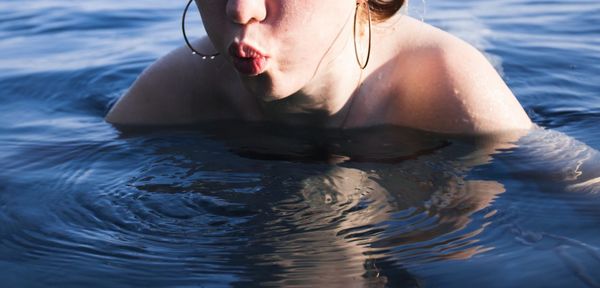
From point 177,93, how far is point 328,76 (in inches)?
27.8

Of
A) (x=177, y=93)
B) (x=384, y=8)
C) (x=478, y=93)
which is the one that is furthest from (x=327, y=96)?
(x=177, y=93)

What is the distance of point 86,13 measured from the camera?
720cm

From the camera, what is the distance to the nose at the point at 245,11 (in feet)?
8.50

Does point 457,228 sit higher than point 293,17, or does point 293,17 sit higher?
point 293,17

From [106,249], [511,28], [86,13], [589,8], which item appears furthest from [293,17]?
[86,13]

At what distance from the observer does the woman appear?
2727 mm

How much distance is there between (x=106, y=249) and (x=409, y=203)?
0.89m

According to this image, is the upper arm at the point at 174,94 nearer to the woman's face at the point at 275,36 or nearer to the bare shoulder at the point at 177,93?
the bare shoulder at the point at 177,93

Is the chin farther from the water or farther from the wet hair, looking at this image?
the wet hair

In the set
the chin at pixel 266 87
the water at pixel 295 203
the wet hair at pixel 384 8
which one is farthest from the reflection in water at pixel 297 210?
the wet hair at pixel 384 8

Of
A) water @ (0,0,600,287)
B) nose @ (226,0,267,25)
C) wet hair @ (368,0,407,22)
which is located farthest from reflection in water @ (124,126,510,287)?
nose @ (226,0,267,25)

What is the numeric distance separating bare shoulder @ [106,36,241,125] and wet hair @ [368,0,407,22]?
62 cm

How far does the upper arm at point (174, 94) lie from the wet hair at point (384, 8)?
25.6 inches

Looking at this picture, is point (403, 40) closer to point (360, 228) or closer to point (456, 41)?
point (456, 41)
